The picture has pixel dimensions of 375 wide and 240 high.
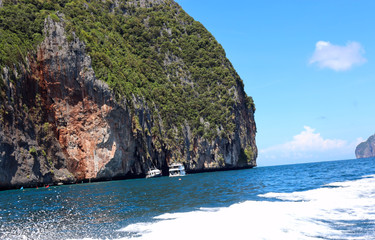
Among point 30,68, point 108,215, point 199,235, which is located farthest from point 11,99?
point 199,235

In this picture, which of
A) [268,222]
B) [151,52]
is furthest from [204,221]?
[151,52]

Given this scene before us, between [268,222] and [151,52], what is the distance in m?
99.8

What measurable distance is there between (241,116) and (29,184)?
8071cm

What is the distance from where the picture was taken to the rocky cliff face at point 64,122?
4959 centimetres

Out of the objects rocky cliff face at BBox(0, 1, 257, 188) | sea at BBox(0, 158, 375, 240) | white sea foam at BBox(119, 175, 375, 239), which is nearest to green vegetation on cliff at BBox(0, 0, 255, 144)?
rocky cliff face at BBox(0, 1, 257, 188)

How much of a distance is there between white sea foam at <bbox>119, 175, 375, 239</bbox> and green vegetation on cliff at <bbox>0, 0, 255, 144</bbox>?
46.0 metres

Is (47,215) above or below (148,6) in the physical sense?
below

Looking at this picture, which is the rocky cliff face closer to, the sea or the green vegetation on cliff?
the green vegetation on cliff

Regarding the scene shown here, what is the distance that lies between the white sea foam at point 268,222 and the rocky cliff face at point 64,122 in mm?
39045

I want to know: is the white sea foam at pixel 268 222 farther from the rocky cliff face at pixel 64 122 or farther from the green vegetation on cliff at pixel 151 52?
the green vegetation on cliff at pixel 151 52

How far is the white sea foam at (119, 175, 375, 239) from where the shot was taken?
13641mm

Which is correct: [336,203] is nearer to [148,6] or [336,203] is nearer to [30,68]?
[30,68]

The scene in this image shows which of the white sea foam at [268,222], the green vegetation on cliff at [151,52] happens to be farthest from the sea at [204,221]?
the green vegetation on cliff at [151,52]

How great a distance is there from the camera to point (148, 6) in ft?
417
